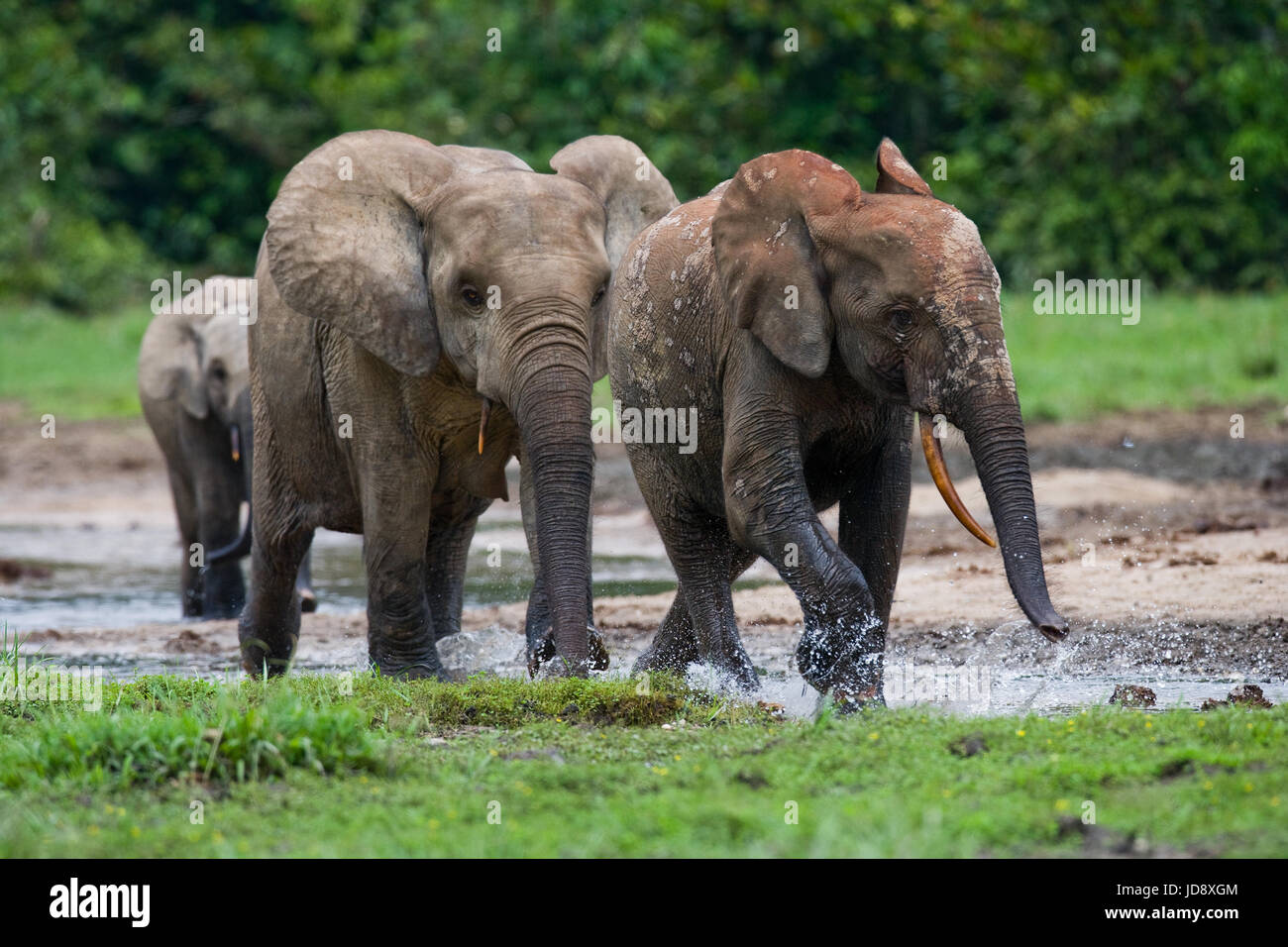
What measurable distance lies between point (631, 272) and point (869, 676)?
2.05m

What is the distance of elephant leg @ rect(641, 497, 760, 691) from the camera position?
7668mm

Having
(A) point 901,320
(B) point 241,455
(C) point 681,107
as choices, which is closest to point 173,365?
(B) point 241,455

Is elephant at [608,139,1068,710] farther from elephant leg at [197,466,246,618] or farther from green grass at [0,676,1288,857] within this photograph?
elephant leg at [197,466,246,618]

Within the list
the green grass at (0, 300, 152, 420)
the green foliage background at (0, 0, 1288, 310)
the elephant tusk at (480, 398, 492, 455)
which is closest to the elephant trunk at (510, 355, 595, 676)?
the elephant tusk at (480, 398, 492, 455)

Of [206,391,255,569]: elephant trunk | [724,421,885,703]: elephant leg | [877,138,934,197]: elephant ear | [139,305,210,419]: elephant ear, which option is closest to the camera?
[724,421,885,703]: elephant leg

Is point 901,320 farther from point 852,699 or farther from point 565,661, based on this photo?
point 565,661

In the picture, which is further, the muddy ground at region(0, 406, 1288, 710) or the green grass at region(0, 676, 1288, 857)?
the muddy ground at region(0, 406, 1288, 710)

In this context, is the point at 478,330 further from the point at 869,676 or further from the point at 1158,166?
the point at 1158,166

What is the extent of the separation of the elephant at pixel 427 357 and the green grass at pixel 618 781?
1132 mm

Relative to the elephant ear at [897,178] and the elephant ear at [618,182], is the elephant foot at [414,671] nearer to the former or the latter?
the elephant ear at [618,182]

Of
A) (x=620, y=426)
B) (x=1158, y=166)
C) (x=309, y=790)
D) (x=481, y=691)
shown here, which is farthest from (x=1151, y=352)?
(x=309, y=790)

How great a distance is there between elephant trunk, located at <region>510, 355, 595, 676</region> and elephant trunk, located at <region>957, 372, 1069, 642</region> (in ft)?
5.17
